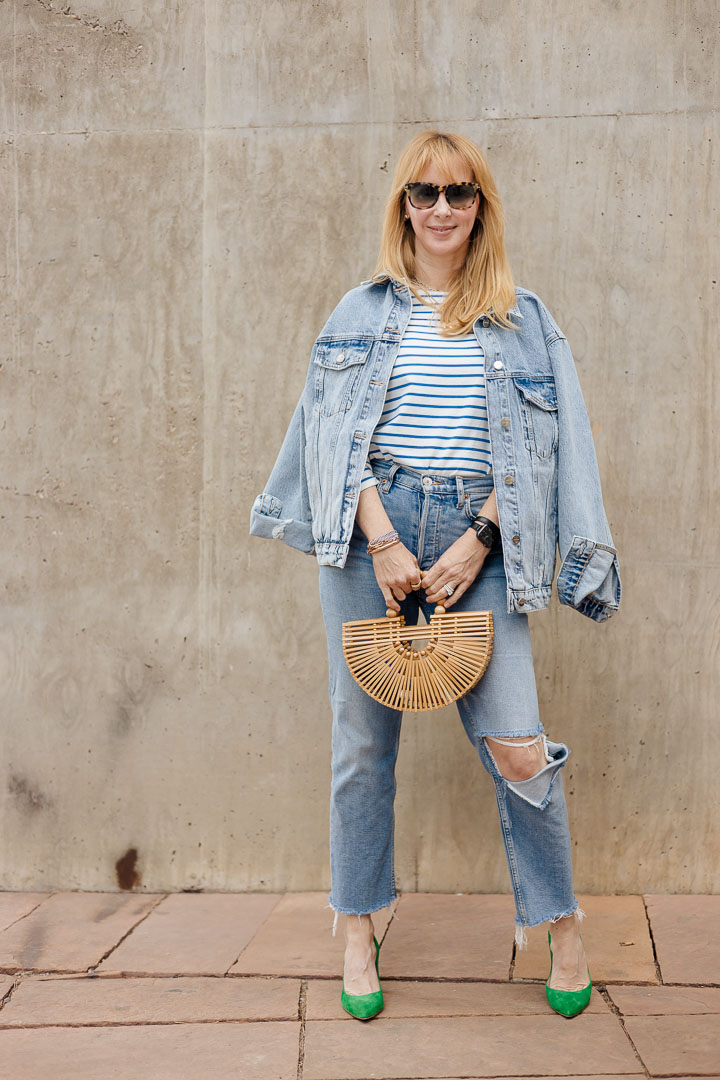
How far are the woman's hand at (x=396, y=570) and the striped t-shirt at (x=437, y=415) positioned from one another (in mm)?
172

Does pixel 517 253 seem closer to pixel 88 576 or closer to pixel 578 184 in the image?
pixel 578 184

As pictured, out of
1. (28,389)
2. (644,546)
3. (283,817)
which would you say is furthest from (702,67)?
(283,817)

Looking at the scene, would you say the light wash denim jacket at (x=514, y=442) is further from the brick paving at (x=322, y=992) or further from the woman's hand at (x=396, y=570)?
the brick paving at (x=322, y=992)

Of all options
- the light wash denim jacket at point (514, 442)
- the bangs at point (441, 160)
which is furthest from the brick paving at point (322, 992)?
the bangs at point (441, 160)

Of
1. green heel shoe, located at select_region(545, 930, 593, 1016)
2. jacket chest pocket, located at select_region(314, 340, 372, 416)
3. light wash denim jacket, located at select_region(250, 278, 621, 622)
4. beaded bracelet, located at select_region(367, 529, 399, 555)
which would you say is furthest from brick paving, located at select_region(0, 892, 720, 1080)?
jacket chest pocket, located at select_region(314, 340, 372, 416)

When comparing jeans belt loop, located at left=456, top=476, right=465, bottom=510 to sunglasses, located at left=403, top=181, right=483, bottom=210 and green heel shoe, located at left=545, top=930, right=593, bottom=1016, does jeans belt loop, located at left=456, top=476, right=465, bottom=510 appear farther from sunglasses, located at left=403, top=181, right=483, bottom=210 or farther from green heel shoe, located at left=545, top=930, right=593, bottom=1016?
green heel shoe, located at left=545, top=930, right=593, bottom=1016

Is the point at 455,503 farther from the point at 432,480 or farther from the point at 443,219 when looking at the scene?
the point at 443,219

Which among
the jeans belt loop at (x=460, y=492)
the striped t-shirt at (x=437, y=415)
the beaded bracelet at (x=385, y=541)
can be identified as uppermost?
the striped t-shirt at (x=437, y=415)

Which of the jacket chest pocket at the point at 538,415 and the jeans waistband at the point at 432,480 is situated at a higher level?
the jacket chest pocket at the point at 538,415

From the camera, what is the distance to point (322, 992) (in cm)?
256

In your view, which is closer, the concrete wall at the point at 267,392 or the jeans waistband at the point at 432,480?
the jeans waistband at the point at 432,480

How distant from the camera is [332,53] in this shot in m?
3.17

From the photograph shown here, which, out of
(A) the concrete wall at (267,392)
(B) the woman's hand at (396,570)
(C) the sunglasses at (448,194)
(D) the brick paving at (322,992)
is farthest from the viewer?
(A) the concrete wall at (267,392)

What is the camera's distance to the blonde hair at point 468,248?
2.42 m
